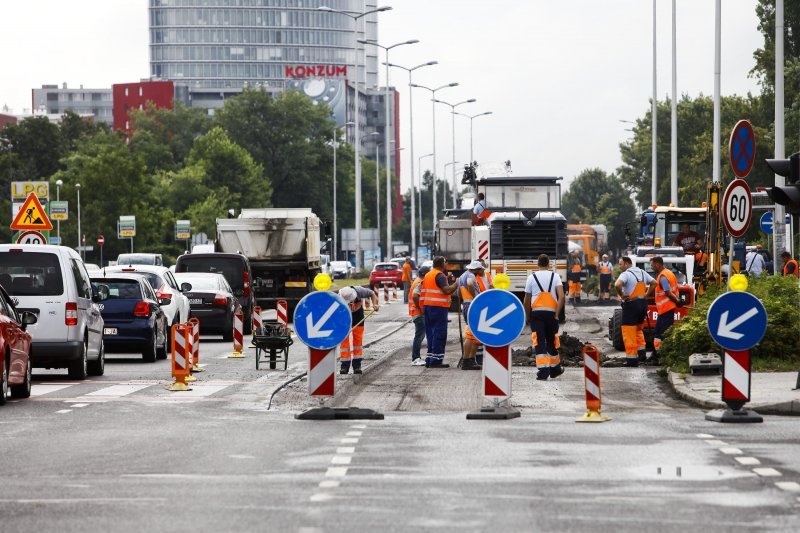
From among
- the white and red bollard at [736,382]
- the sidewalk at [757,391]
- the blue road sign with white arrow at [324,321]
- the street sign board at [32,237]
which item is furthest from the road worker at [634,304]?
the street sign board at [32,237]

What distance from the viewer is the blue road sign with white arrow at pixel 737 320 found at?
15906mm

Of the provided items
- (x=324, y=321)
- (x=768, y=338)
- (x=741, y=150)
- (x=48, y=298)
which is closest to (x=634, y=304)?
(x=768, y=338)

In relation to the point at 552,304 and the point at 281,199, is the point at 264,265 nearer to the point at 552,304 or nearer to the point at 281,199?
the point at 552,304

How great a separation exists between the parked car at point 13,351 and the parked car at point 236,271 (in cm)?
1974

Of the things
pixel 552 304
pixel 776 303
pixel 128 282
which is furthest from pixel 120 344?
pixel 776 303

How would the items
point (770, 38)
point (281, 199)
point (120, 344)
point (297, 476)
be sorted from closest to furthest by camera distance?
point (297, 476), point (120, 344), point (770, 38), point (281, 199)

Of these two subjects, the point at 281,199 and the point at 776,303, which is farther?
the point at 281,199

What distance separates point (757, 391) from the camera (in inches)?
738

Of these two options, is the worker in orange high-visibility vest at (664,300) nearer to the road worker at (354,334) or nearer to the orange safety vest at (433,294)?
the orange safety vest at (433,294)

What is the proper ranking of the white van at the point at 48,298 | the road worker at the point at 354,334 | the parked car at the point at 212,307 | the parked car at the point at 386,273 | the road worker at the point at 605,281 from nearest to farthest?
the white van at the point at 48,298 < the road worker at the point at 354,334 < the parked car at the point at 212,307 < the road worker at the point at 605,281 < the parked car at the point at 386,273

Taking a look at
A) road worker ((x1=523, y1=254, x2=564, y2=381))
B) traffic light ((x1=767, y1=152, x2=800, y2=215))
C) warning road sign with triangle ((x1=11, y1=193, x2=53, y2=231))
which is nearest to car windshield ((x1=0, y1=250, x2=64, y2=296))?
road worker ((x1=523, y1=254, x2=564, y2=381))

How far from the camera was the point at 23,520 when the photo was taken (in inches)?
384

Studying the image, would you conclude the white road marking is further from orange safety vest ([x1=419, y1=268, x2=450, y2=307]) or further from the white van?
orange safety vest ([x1=419, y1=268, x2=450, y2=307])

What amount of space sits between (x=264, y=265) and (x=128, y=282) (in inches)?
733
